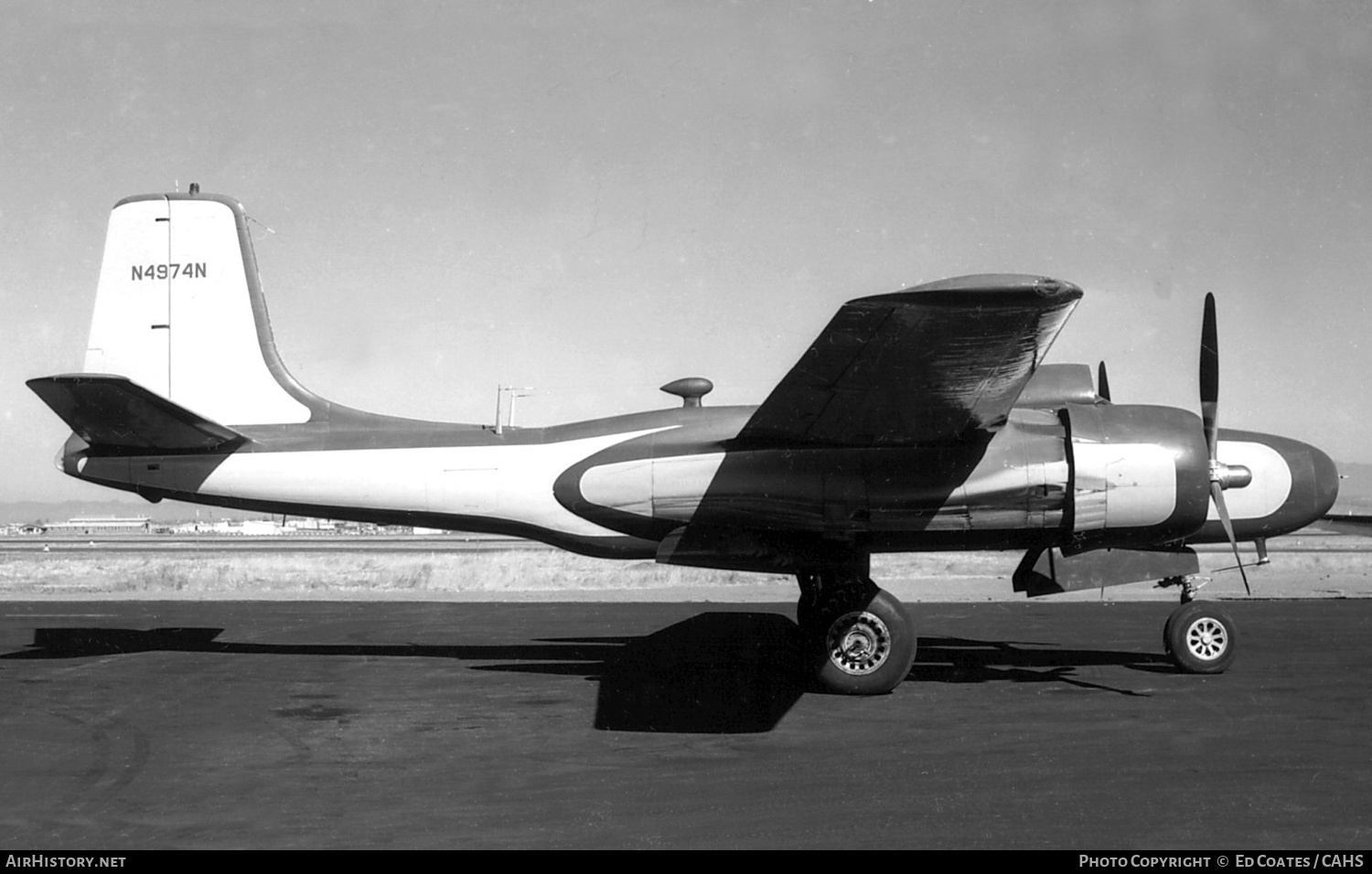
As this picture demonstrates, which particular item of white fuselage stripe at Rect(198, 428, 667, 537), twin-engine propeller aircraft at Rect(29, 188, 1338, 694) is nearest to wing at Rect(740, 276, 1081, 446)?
twin-engine propeller aircraft at Rect(29, 188, 1338, 694)

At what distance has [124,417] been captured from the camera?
12.1m

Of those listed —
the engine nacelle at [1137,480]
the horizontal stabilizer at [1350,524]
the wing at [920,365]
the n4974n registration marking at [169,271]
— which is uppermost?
the n4974n registration marking at [169,271]

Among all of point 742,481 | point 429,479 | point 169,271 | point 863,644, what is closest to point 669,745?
point 863,644

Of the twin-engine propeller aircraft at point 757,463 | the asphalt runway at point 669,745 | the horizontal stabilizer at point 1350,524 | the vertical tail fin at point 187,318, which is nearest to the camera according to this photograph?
the asphalt runway at point 669,745

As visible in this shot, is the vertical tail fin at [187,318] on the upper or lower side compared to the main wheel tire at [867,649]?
upper

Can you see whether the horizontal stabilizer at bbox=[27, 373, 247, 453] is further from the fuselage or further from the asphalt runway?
the asphalt runway

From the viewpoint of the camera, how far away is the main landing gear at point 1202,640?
1195 cm

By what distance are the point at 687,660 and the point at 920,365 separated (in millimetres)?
5784

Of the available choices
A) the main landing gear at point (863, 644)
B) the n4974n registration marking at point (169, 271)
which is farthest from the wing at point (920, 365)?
the n4974n registration marking at point (169, 271)

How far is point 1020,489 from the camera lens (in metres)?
11.3

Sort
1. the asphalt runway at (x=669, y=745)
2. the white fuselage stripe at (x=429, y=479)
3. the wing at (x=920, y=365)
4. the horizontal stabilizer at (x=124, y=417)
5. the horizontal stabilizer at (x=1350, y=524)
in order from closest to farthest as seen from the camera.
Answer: the asphalt runway at (x=669, y=745), the wing at (x=920, y=365), the horizontal stabilizer at (x=124, y=417), the white fuselage stripe at (x=429, y=479), the horizontal stabilizer at (x=1350, y=524)

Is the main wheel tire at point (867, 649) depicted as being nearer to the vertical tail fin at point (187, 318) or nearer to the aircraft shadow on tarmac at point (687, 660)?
the aircraft shadow on tarmac at point (687, 660)

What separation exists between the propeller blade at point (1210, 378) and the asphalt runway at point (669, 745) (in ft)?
9.15
